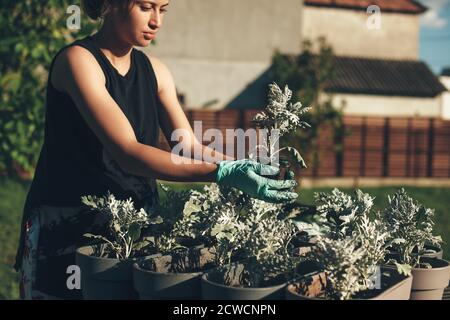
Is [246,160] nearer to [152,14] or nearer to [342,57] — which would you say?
[152,14]

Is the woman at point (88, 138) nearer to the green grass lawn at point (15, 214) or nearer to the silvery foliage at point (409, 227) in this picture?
the silvery foliage at point (409, 227)

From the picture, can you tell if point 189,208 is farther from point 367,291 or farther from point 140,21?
point 140,21

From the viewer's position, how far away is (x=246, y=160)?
2.20 metres

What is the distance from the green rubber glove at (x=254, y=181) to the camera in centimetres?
211

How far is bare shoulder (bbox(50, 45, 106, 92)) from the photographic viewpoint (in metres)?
2.42

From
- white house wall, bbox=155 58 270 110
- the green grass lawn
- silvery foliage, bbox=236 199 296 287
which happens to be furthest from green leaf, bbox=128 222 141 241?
white house wall, bbox=155 58 270 110

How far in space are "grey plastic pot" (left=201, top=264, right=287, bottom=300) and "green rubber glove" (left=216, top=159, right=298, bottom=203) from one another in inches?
13.5

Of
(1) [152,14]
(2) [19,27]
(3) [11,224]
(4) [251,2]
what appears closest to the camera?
(1) [152,14]

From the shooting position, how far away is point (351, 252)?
1830mm

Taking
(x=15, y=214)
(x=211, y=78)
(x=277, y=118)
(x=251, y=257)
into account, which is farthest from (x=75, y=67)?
(x=211, y=78)

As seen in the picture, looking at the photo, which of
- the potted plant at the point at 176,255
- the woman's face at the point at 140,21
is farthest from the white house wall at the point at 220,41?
the potted plant at the point at 176,255

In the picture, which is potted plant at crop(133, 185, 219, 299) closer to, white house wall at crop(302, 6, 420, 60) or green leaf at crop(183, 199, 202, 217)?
green leaf at crop(183, 199, 202, 217)
